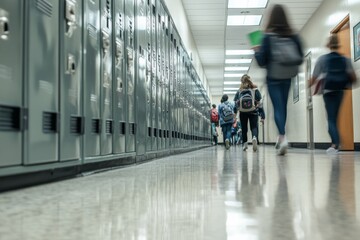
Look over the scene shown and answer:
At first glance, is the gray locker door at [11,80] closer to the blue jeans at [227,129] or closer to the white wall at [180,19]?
the white wall at [180,19]

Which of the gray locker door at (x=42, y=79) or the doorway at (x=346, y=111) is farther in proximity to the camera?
the doorway at (x=346, y=111)

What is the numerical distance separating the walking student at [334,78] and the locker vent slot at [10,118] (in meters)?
4.06

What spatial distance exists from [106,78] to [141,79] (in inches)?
44.4

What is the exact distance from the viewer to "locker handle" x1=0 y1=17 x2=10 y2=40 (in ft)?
4.61

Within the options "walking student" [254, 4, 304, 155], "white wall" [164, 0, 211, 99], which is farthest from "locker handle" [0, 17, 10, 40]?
"white wall" [164, 0, 211, 99]

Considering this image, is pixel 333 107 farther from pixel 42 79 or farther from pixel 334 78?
pixel 42 79

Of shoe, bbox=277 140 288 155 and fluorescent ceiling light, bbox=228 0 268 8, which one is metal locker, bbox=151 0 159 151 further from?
fluorescent ceiling light, bbox=228 0 268 8

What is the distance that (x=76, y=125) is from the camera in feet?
6.88

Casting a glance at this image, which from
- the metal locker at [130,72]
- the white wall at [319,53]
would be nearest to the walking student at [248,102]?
the white wall at [319,53]

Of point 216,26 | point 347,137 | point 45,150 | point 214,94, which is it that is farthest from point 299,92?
point 214,94

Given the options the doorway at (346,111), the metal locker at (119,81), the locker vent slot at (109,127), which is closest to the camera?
the locker vent slot at (109,127)

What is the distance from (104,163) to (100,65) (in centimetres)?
69

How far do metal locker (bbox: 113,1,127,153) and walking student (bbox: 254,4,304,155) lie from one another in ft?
4.62

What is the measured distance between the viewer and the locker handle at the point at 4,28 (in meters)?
1.41
